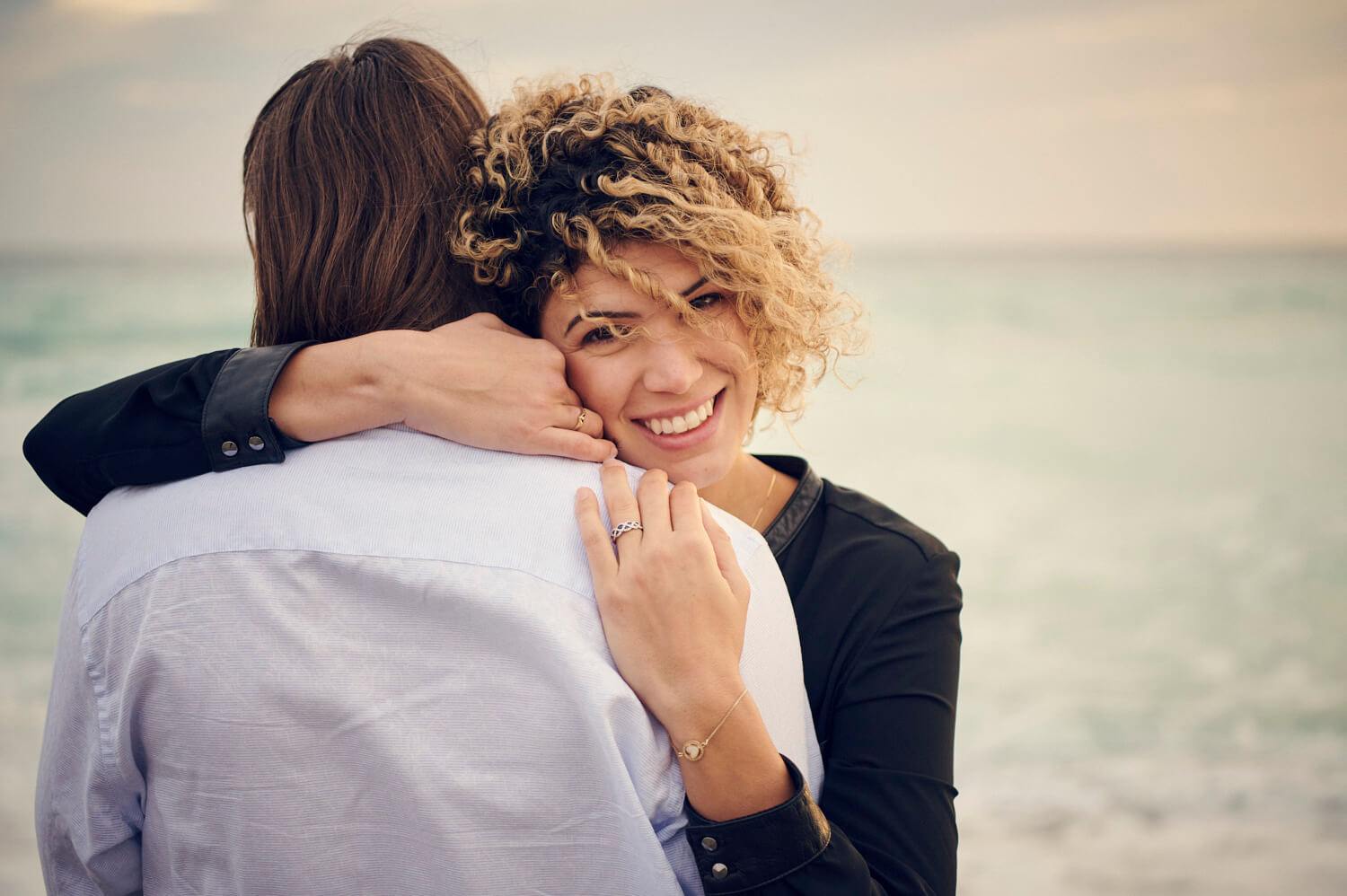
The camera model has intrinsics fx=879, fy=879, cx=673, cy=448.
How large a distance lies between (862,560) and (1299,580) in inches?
373

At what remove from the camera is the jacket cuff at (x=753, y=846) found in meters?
1.17

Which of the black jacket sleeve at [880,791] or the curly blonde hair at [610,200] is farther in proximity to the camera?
the curly blonde hair at [610,200]

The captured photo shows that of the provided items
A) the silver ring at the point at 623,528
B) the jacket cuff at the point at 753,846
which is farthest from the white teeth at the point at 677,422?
the jacket cuff at the point at 753,846

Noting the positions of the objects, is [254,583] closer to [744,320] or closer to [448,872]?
[448,872]

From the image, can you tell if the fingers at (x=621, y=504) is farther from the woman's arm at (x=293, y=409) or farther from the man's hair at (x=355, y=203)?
the man's hair at (x=355, y=203)

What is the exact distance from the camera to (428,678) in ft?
3.65

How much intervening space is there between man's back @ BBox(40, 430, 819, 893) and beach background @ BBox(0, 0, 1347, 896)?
1.28m

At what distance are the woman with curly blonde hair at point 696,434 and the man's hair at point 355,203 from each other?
0.27ft

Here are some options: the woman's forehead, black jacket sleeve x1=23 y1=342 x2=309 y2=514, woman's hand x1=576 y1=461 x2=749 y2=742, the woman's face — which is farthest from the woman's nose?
black jacket sleeve x1=23 y1=342 x2=309 y2=514

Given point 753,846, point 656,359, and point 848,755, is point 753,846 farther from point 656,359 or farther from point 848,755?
point 656,359

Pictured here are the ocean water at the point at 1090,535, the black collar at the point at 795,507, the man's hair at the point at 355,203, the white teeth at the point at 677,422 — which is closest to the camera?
the man's hair at the point at 355,203

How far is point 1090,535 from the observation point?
11.0 metres

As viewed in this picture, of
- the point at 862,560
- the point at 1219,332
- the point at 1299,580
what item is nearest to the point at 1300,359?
the point at 1219,332

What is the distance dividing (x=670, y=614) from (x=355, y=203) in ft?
3.06
